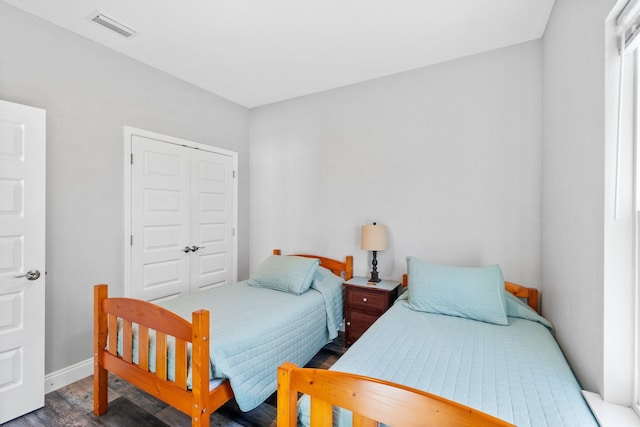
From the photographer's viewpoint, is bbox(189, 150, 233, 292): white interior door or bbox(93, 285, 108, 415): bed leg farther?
bbox(189, 150, 233, 292): white interior door

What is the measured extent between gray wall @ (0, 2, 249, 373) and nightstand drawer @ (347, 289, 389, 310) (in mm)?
2075

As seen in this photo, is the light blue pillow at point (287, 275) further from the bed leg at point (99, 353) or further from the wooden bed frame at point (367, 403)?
the wooden bed frame at point (367, 403)

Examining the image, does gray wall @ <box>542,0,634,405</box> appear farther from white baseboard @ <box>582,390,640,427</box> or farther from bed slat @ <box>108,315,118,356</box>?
bed slat @ <box>108,315,118,356</box>

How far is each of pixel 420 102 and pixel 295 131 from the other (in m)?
1.43

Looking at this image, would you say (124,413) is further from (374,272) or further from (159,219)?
(374,272)

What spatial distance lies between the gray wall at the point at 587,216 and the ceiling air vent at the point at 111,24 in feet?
9.37

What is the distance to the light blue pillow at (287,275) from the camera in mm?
2682

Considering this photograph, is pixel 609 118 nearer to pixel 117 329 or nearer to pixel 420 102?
pixel 420 102

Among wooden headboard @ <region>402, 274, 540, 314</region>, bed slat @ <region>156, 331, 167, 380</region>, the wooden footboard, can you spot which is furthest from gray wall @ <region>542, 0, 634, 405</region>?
bed slat @ <region>156, 331, 167, 380</region>

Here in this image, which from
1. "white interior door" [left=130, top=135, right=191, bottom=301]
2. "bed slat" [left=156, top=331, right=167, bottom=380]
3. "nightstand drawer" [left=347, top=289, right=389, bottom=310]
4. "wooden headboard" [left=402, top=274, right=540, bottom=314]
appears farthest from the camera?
"white interior door" [left=130, top=135, right=191, bottom=301]

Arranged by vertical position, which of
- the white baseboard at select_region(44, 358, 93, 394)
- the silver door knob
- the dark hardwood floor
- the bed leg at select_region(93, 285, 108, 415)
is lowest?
the dark hardwood floor

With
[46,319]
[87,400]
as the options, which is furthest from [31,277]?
[87,400]

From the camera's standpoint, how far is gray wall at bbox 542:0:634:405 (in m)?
1.13

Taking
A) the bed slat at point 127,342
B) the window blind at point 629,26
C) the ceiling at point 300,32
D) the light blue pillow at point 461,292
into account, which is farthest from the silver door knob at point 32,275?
the window blind at point 629,26
